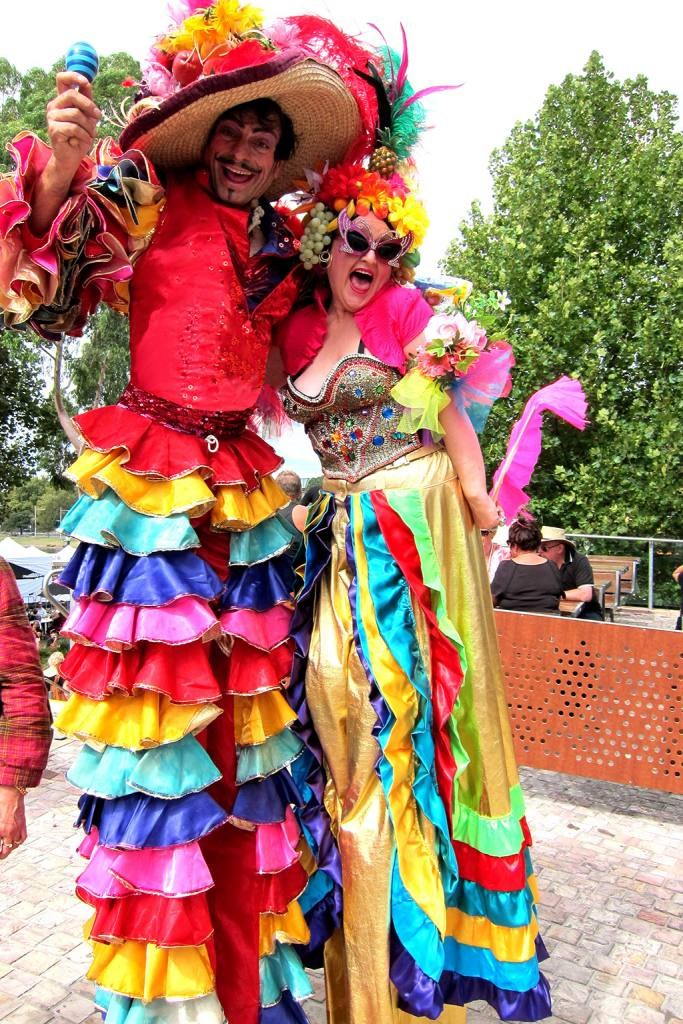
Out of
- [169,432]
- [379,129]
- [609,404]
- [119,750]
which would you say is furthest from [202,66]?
[609,404]

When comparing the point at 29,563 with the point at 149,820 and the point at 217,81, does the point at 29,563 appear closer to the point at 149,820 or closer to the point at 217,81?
the point at 149,820

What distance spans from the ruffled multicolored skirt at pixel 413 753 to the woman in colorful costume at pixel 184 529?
14cm

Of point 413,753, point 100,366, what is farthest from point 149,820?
point 100,366

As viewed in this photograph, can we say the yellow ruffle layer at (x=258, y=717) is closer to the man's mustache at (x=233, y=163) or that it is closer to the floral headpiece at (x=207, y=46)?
the man's mustache at (x=233, y=163)

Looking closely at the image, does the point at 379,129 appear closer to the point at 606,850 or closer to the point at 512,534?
the point at 606,850

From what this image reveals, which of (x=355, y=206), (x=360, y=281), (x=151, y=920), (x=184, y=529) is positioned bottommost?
(x=151, y=920)

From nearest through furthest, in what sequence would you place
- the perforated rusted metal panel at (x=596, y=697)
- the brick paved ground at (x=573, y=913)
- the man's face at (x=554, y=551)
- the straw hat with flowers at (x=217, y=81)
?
the straw hat with flowers at (x=217, y=81), the brick paved ground at (x=573, y=913), the perforated rusted metal panel at (x=596, y=697), the man's face at (x=554, y=551)

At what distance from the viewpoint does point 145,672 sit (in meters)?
1.70

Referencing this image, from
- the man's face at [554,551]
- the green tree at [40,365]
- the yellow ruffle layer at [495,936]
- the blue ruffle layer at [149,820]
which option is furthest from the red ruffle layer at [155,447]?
the green tree at [40,365]

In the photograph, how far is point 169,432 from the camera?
73.9 inches

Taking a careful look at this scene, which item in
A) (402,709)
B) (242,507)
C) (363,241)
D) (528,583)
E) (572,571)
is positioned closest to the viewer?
(242,507)

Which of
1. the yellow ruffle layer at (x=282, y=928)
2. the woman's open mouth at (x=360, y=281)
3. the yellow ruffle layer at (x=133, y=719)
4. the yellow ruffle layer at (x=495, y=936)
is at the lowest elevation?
the yellow ruffle layer at (x=495, y=936)

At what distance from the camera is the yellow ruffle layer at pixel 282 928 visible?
192cm

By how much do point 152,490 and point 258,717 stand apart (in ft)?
2.07
